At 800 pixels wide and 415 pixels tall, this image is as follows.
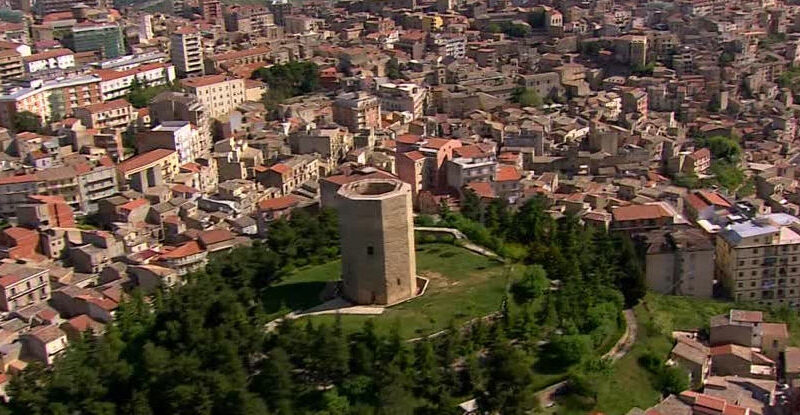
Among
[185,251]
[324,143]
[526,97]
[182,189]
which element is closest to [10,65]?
[182,189]

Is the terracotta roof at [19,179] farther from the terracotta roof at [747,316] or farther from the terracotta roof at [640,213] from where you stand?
the terracotta roof at [747,316]

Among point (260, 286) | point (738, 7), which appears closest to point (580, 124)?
point (260, 286)

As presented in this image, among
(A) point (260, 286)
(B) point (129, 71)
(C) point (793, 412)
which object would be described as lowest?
(C) point (793, 412)

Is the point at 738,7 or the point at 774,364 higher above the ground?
the point at 738,7

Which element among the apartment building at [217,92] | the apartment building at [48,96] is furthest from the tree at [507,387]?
the apartment building at [48,96]

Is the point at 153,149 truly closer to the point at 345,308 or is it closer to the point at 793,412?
the point at 345,308

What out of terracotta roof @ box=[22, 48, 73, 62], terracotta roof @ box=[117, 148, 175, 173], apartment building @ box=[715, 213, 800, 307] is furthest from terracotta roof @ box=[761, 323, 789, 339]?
terracotta roof @ box=[22, 48, 73, 62]
